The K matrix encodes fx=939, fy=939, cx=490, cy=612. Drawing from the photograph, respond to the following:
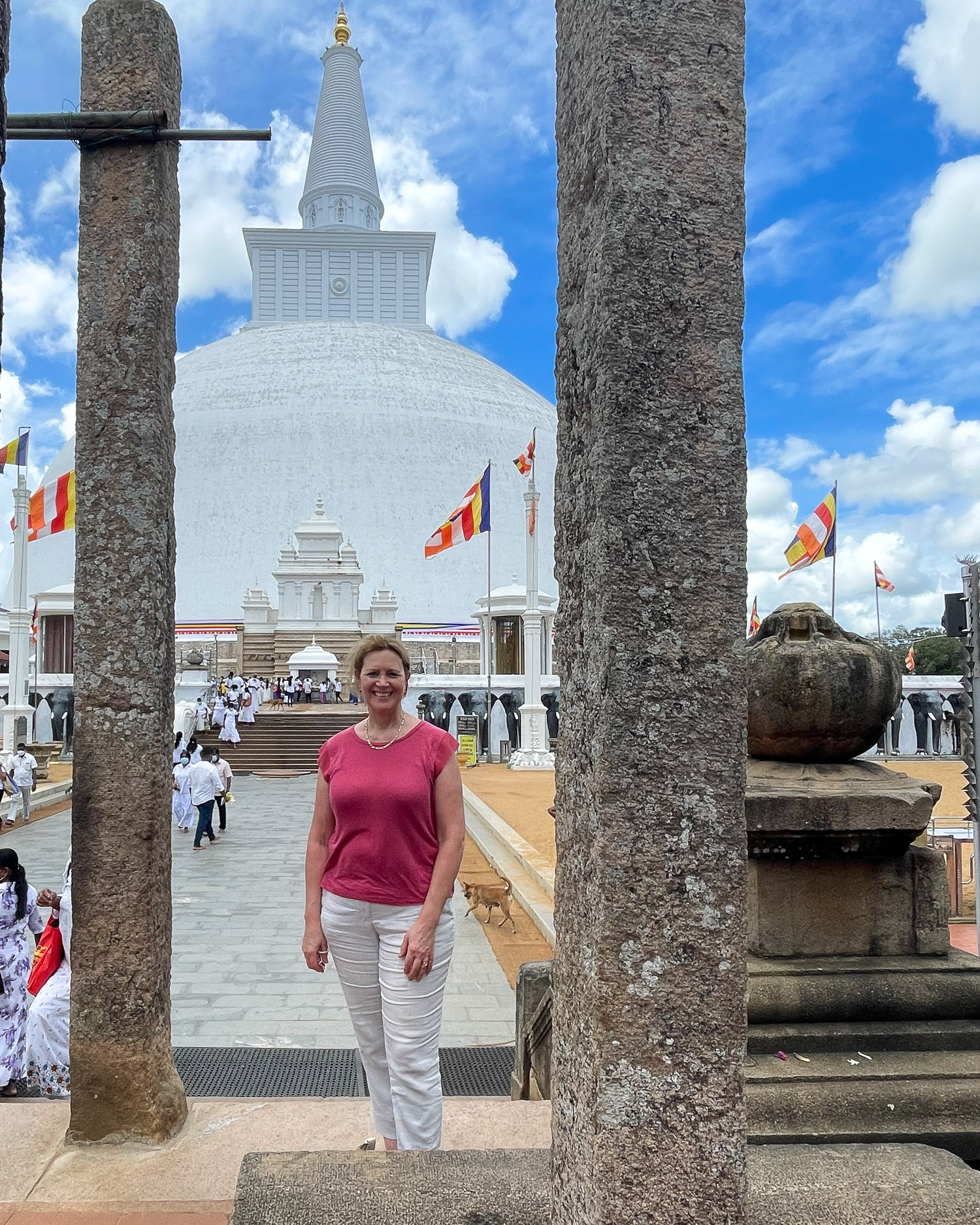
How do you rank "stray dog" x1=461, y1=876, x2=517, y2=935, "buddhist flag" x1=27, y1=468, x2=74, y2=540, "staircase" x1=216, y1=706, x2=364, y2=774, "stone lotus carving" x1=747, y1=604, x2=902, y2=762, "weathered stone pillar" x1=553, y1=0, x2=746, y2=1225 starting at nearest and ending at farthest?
"weathered stone pillar" x1=553, y1=0, x2=746, y2=1225, "stone lotus carving" x1=747, y1=604, x2=902, y2=762, "stray dog" x1=461, y1=876, x2=517, y2=935, "buddhist flag" x1=27, y1=468, x2=74, y2=540, "staircase" x1=216, y1=706, x2=364, y2=774

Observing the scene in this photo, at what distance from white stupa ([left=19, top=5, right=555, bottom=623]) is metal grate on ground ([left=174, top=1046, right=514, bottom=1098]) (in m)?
40.9

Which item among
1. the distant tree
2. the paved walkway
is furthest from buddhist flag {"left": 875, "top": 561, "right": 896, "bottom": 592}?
the paved walkway

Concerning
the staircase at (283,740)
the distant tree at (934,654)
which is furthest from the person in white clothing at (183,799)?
the distant tree at (934,654)

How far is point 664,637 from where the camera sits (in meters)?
1.60

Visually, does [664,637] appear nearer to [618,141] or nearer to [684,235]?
[684,235]

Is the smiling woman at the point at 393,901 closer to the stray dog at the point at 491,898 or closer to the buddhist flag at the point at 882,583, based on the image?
the stray dog at the point at 491,898

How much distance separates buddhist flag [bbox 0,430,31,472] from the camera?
15633 mm

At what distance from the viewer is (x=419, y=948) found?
2.52 metres

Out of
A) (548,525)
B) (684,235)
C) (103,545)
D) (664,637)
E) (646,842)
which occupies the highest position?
(548,525)

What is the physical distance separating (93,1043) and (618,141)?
2.99 m

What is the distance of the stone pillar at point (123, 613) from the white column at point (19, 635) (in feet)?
51.0

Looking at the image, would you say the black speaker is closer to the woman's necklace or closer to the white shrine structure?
the woman's necklace

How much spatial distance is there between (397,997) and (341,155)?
216 feet

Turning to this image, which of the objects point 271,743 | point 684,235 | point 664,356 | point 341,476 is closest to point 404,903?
point 664,356
